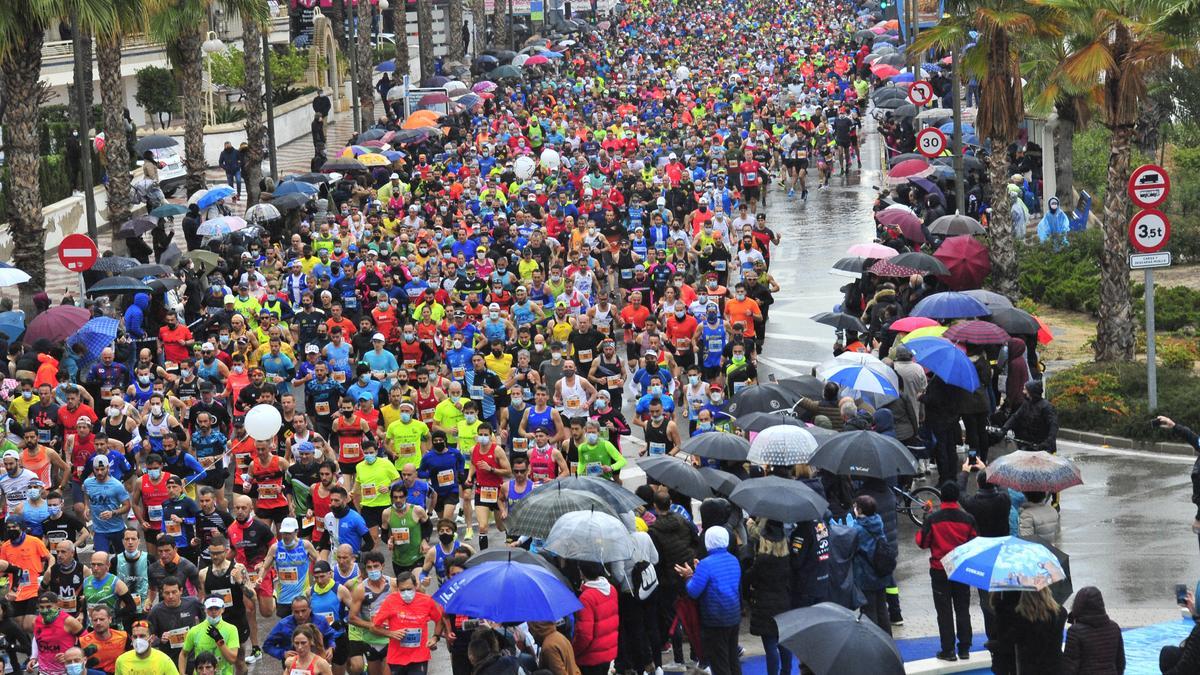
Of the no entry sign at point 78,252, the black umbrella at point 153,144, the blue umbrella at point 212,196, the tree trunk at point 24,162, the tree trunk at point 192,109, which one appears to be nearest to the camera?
the no entry sign at point 78,252

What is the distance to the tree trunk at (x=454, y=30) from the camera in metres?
64.1

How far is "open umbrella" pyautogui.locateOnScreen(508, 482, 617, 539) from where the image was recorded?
13.8 m

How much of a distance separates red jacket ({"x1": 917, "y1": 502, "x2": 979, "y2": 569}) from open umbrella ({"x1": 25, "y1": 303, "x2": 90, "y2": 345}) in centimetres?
1178

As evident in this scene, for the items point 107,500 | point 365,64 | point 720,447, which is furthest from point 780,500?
point 365,64

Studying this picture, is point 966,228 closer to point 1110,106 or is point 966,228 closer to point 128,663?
point 1110,106

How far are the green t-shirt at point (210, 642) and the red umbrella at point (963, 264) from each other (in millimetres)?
14244

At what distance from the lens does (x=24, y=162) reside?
26.3 m

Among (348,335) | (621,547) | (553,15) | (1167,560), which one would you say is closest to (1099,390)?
(1167,560)

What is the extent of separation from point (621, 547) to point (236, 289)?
14.5 m

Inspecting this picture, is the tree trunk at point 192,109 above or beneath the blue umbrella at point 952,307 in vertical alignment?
above

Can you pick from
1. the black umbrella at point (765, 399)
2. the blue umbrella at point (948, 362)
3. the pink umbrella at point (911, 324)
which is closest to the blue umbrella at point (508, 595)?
the black umbrella at point (765, 399)

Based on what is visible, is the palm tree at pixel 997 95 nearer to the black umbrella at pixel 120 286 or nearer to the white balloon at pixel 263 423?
the black umbrella at pixel 120 286

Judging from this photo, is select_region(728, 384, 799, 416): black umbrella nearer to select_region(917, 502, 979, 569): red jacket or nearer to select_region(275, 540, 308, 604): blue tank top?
select_region(917, 502, 979, 569): red jacket

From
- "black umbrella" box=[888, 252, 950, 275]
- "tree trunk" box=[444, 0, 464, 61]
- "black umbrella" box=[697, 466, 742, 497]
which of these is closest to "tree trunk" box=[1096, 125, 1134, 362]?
"black umbrella" box=[888, 252, 950, 275]
